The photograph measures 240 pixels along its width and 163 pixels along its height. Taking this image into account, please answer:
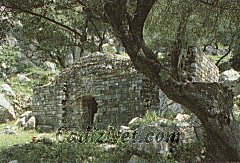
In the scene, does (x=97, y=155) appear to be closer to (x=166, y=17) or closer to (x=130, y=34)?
(x=130, y=34)

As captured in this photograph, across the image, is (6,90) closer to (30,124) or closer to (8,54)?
(30,124)

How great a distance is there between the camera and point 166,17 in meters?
9.30

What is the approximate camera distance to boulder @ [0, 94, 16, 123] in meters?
19.0

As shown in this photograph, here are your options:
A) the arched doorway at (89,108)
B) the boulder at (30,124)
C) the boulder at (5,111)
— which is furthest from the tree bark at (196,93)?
the boulder at (5,111)

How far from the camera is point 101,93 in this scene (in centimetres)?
1504

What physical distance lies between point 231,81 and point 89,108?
700 centimetres

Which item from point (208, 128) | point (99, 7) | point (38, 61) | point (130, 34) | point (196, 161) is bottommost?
point (196, 161)

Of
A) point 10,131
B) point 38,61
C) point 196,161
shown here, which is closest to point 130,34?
point 196,161

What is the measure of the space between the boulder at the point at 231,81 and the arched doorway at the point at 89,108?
20.8 ft

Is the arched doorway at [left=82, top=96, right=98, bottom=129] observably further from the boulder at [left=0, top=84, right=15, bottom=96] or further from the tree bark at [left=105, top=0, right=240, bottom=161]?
the tree bark at [left=105, top=0, right=240, bottom=161]

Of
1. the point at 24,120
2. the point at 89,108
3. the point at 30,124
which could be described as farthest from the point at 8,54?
the point at 89,108

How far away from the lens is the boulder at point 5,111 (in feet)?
62.2

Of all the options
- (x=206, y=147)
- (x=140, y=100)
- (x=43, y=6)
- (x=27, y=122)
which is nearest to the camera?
(x=206, y=147)

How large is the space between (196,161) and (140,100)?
698cm
